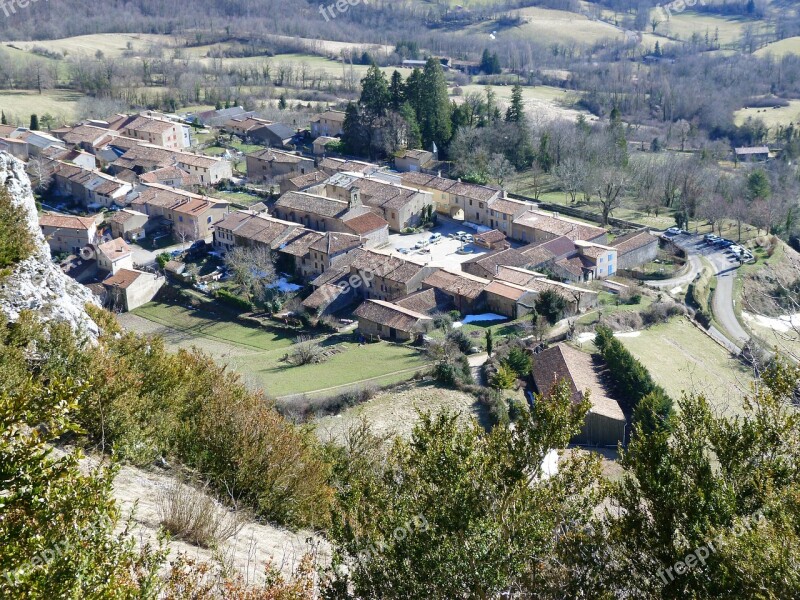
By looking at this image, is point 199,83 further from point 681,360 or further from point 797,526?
point 797,526


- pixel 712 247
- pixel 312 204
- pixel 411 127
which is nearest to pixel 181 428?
pixel 312 204

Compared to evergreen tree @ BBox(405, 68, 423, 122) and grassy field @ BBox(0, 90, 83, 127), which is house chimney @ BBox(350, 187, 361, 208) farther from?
grassy field @ BBox(0, 90, 83, 127)

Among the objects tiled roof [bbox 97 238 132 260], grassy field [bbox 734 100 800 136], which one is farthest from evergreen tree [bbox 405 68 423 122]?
grassy field [bbox 734 100 800 136]

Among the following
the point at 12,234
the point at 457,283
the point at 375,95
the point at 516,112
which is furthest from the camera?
the point at 516,112

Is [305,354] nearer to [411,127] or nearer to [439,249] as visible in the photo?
[439,249]

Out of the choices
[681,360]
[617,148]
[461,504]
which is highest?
[461,504]

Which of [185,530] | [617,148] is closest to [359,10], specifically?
[617,148]

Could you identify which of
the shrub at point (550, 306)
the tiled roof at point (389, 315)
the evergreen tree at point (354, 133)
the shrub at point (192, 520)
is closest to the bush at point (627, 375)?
the shrub at point (550, 306)
